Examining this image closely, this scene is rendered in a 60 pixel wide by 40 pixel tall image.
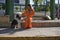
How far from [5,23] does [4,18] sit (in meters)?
0.31

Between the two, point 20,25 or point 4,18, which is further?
point 4,18

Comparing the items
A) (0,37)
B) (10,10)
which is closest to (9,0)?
(10,10)

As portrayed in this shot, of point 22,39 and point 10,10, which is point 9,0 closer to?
point 10,10

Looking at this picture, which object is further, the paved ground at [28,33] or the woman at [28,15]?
the woman at [28,15]

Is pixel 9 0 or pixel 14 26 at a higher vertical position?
pixel 9 0

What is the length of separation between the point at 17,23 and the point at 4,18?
1.70 meters

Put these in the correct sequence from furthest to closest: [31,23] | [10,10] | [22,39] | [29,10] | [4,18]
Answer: [10,10], [4,18], [31,23], [29,10], [22,39]

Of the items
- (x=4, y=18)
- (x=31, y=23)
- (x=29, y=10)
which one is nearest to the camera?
(x=29, y=10)

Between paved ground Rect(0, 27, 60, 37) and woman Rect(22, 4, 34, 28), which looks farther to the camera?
woman Rect(22, 4, 34, 28)

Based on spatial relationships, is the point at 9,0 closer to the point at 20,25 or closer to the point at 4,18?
the point at 4,18

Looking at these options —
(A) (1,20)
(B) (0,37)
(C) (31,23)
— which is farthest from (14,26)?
(B) (0,37)

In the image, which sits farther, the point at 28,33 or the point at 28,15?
the point at 28,15

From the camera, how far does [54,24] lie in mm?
12070

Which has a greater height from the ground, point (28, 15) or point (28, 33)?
point (28, 15)
